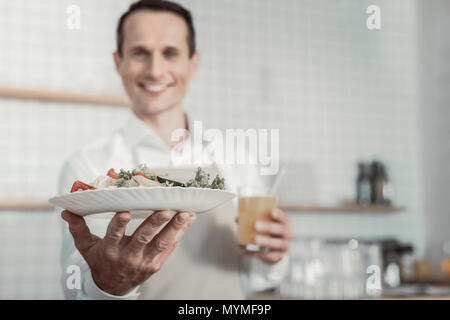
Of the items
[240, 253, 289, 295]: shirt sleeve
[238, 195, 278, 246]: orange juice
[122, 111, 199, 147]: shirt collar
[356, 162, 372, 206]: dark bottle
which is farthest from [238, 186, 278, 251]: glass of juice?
[356, 162, 372, 206]: dark bottle

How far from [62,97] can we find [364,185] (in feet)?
4.04

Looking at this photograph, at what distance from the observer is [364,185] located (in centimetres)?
190

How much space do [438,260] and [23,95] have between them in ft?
5.69

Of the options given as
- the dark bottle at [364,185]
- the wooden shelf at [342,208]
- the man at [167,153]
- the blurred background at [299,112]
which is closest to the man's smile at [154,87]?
the man at [167,153]

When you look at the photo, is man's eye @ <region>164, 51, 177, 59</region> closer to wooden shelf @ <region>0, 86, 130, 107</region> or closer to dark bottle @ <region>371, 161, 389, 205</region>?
wooden shelf @ <region>0, 86, 130, 107</region>

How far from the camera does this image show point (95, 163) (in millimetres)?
938

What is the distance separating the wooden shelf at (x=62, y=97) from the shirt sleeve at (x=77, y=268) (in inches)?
22.5

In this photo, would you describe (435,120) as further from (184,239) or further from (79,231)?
(79,231)

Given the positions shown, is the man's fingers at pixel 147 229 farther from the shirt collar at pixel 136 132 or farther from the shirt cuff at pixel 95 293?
the shirt collar at pixel 136 132

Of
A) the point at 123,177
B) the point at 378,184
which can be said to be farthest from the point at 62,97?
the point at 378,184

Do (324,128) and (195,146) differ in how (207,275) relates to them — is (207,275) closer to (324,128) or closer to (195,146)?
(195,146)

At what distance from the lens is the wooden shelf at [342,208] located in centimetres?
174

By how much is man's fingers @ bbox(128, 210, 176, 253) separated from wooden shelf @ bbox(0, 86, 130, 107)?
0.92 metres
